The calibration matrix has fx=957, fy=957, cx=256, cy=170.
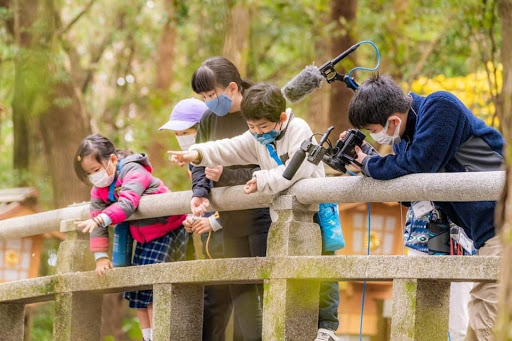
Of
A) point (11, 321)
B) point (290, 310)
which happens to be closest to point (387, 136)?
point (290, 310)

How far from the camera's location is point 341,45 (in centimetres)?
1170

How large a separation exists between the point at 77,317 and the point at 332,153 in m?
2.43

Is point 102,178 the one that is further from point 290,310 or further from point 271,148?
point 290,310

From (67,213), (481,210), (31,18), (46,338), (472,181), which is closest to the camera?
(472,181)

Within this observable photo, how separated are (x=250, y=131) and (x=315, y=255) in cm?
72

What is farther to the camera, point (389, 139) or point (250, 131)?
point (250, 131)

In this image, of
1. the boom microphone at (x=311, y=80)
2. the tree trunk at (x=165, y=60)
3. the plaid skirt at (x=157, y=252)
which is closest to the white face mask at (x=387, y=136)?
the boom microphone at (x=311, y=80)

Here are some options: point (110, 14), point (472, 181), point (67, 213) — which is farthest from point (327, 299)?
point (110, 14)

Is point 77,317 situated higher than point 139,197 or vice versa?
point 139,197

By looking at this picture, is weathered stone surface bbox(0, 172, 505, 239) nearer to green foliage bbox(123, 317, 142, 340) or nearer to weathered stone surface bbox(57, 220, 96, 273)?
weathered stone surface bbox(57, 220, 96, 273)

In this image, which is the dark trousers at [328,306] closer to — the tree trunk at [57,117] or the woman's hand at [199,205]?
the woman's hand at [199,205]

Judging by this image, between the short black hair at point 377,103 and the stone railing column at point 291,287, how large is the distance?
21.9 inches

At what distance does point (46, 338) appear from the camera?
44.5 feet

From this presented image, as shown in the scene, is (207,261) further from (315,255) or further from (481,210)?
(481,210)
